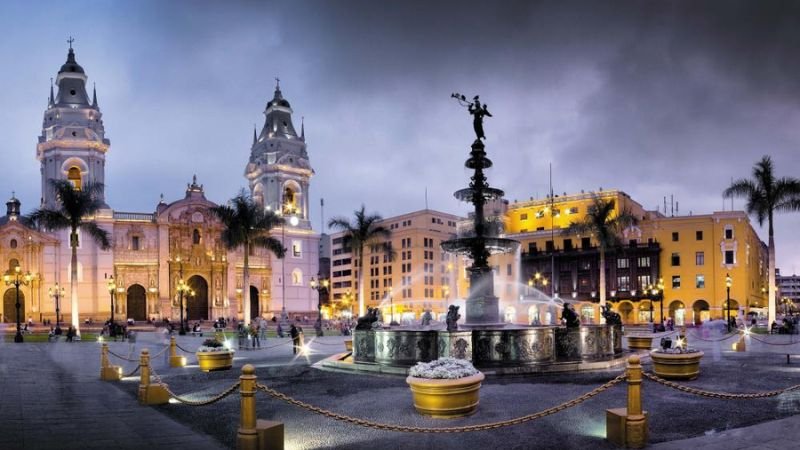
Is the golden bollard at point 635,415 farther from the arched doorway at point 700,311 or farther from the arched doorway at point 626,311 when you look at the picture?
the arched doorway at point 626,311

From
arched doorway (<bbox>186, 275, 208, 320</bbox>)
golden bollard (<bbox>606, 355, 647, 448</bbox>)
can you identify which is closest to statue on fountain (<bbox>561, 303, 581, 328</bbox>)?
golden bollard (<bbox>606, 355, 647, 448</bbox>)

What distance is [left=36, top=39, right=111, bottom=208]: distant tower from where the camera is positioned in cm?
7112

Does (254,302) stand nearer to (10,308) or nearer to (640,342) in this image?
(10,308)

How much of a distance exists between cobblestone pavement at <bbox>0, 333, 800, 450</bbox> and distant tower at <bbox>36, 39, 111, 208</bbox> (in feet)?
200

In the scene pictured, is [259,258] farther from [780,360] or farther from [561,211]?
[780,360]

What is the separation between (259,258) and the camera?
265 ft

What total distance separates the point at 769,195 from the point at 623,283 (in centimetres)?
3506

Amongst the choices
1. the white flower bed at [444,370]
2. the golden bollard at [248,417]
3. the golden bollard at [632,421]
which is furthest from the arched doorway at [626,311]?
the golden bollard at [248,417]

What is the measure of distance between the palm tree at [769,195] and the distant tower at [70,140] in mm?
67986

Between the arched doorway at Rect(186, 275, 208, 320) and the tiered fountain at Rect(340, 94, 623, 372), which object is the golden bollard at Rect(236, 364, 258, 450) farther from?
the arched doorway at Rect(186, 275, 208, 320)

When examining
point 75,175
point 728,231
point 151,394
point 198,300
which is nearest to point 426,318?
point 151,394

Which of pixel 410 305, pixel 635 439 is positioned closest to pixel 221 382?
pixel 635 439

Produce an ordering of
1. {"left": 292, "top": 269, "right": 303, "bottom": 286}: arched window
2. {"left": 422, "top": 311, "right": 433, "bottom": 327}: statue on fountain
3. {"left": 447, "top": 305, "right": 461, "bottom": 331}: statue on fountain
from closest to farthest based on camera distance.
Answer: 1. {"left": 447, "top": 305, "right": 461, "bottom": 331}: statue on fountain
2. {"left": 422, "top": 311, "right": 433, "bottom": 327}: statue on fountain
3. {"left": 292, "top": 269, "right": 303, "bottom": 286}: arched window

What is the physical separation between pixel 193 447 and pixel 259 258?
73465 mm
